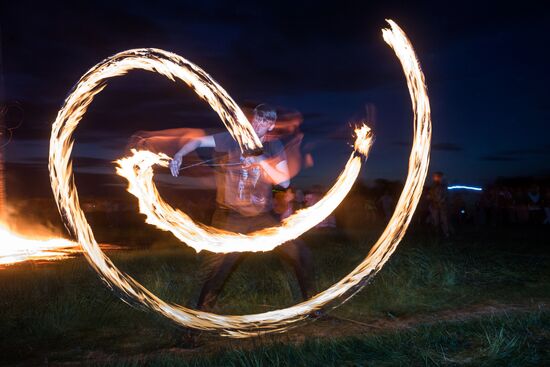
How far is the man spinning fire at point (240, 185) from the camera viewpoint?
4520 millimetres

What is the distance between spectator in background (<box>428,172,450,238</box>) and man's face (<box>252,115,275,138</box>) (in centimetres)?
921

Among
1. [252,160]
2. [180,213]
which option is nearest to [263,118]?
[252,160]

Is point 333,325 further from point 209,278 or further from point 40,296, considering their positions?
point 40,296

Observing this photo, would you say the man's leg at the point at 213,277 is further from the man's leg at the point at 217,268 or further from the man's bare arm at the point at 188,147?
the man's bare arm at the point at 188,147

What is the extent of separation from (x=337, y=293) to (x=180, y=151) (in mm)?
1617

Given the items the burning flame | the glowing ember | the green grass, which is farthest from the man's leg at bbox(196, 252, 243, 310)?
the glowing ember

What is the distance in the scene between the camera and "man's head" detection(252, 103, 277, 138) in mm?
4559

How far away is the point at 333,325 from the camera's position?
16.4 ft

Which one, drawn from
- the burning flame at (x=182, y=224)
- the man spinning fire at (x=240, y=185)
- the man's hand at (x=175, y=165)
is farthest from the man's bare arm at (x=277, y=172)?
the man's hand at (x=175, y=165)

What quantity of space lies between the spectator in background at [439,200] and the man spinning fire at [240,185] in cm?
911

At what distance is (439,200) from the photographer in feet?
43.4

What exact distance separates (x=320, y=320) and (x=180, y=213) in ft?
4.82

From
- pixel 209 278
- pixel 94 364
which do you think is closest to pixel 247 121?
pixel 209 278

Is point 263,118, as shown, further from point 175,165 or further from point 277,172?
point 175,165
